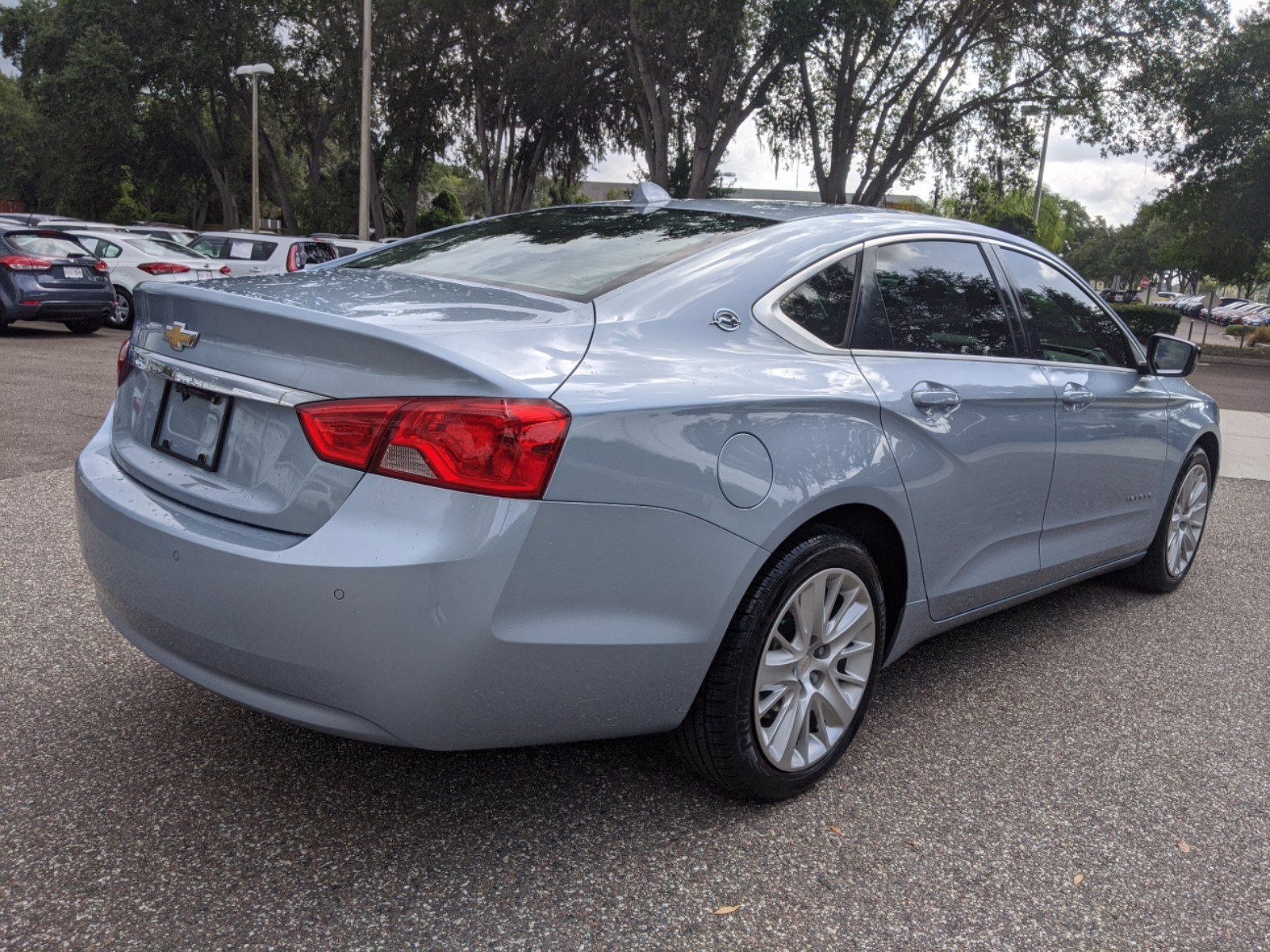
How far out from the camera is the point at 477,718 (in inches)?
95.3

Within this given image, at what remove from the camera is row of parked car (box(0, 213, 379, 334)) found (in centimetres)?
1470

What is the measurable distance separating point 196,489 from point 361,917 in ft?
3.36

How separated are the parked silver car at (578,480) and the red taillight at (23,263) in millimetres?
13158

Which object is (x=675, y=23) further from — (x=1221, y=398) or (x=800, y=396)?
(x=800, y=396)

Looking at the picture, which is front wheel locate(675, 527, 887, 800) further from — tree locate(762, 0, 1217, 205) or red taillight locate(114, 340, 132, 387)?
tree locate(762, 0, 1217, 205)

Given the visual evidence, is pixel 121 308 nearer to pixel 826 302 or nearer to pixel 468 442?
pixel 826 302

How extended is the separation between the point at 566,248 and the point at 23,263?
13.8m

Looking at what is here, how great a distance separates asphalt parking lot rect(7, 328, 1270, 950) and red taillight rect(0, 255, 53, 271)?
1226 cm

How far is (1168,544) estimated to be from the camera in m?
5.15

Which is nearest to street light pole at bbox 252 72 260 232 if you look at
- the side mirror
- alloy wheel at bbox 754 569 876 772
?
the side mirror

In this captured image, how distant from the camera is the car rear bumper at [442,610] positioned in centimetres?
227

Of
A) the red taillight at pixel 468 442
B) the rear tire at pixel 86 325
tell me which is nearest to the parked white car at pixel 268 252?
the rear tire at pixel 86 325

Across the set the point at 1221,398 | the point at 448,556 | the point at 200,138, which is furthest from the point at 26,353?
the point at 200,138

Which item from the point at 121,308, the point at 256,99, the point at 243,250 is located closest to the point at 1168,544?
the point at 121,308
